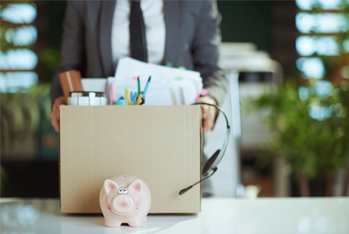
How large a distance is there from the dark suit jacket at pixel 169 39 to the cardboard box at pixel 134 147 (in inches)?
8.2

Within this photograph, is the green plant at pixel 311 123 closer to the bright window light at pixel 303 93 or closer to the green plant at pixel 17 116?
the bright window light at pixel 303 93

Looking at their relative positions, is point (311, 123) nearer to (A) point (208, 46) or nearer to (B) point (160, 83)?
(A) point (208, 46)

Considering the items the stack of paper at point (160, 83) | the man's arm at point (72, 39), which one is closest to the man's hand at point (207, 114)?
the stack of paper at point (160, 83)

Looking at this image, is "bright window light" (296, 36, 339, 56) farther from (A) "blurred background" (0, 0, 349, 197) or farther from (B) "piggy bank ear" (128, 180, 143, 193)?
(B) "piggy bank ear" (128, 180, 143, 193)

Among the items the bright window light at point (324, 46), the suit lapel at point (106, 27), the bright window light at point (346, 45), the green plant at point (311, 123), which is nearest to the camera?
the suit lapel at point (106, 27)

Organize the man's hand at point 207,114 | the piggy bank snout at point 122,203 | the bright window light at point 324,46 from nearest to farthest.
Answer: the piggy bank snout at point 122,203 → the man's hand at point 207,114 → the bright window light at point 324,46

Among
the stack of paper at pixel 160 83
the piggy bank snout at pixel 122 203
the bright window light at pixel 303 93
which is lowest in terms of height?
the piggy bank snout at pixel 122 203

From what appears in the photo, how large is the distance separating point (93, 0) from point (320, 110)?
Result: 5.08ft

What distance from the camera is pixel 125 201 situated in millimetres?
521

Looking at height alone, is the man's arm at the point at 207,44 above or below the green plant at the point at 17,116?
above

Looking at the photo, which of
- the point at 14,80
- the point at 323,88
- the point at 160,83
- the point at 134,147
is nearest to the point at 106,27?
the point at 160,83

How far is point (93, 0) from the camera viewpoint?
33.2 inches

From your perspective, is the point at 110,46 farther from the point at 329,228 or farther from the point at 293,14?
the point at 293,14

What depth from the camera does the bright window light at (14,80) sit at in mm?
2179
